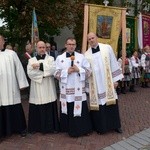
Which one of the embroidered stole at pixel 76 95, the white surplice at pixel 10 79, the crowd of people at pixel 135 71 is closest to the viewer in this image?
the white surplice at pixel 10 79

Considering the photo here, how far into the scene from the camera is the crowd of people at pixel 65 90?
23.1 feet

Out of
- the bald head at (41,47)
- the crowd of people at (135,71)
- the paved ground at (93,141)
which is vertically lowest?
the paved ground at (93,141)

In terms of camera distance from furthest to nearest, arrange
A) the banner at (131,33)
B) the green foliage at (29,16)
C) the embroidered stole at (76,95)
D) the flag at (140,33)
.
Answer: the flag at (140,33) → the banner at (131,33) → the green foliage at (29,16) → the embroidered stole at (76,95)

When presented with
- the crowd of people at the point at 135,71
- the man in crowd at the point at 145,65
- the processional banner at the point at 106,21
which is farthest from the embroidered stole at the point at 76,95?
the man in crowd at the point at 145,65

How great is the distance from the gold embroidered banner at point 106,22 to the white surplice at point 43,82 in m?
1.66

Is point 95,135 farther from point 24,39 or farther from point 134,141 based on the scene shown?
point 24,39

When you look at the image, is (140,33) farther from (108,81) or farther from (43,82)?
(43,82)

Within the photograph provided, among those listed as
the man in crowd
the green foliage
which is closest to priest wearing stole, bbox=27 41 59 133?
the green foliage

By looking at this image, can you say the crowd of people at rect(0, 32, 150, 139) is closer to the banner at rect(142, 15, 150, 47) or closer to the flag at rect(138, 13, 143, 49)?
the flag at rect(138, 13, 143, 49)

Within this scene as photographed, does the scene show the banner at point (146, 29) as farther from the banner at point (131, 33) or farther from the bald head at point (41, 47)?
the bald head at point (41, 47)

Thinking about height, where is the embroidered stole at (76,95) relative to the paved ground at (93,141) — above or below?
above

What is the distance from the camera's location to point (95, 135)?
734cm

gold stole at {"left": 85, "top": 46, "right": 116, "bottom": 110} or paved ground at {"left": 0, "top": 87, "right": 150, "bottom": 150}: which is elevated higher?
gold stole at {"left": 85, "top": 46, "right": 116, "bottom": 110}

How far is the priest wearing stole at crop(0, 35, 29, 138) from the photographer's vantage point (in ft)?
22.8
